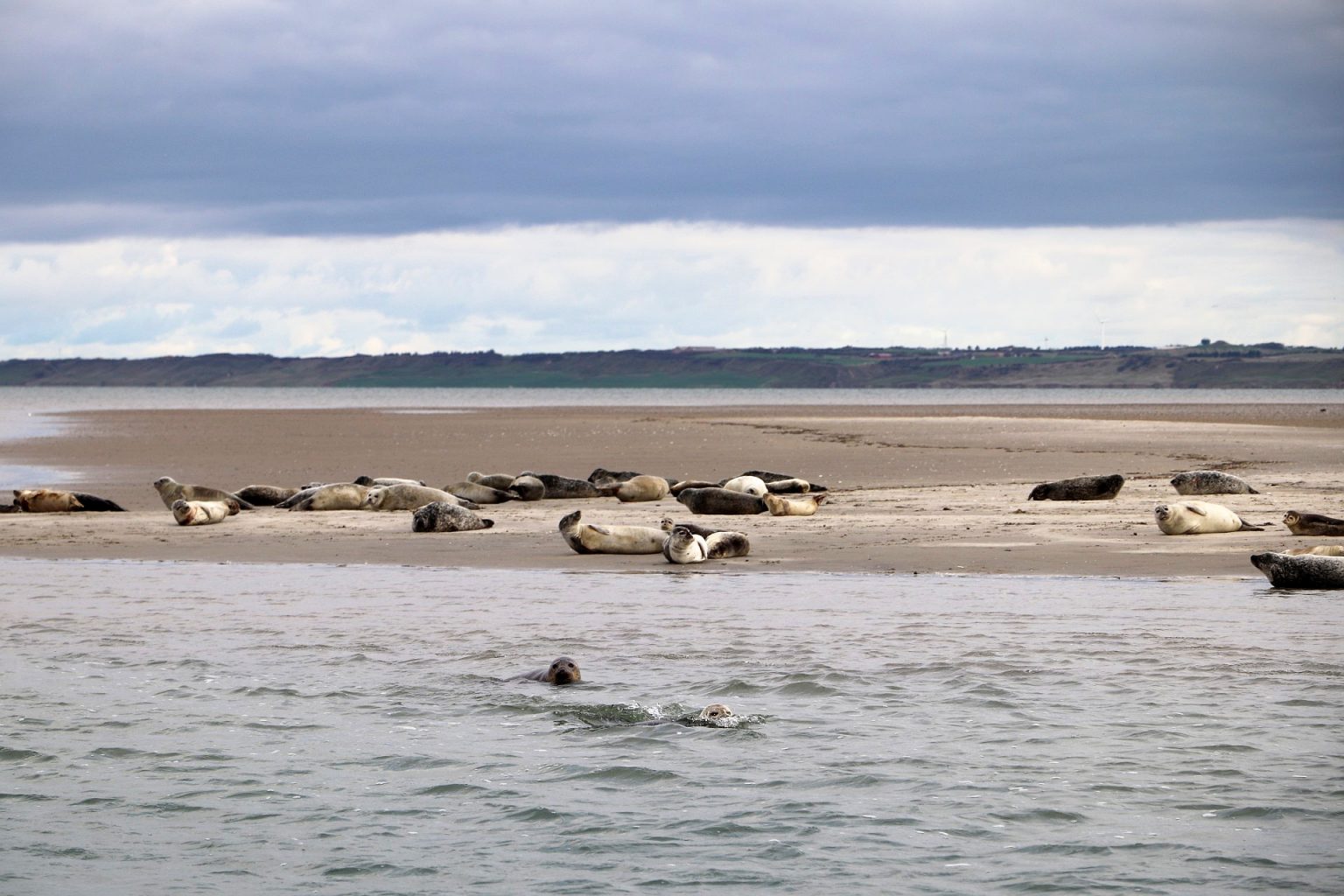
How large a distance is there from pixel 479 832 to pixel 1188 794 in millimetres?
2782

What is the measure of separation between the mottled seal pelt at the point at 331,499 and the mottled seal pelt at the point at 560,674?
1050 centimetres

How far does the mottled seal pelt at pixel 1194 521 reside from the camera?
45.5 ft

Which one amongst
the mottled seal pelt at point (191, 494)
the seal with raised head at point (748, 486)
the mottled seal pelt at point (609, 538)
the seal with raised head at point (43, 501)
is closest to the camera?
the mottled seal pelt at point (609, 538)

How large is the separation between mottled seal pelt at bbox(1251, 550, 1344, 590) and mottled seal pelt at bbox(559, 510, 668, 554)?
529 cm

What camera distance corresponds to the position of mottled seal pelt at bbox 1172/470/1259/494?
56.1 feet

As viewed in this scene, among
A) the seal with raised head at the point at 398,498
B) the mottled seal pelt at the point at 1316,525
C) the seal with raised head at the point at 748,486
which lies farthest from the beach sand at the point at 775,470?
the seal with raised head at the point at 748,486

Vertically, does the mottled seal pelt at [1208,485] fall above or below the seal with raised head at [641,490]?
above

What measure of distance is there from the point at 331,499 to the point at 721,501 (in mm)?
4994

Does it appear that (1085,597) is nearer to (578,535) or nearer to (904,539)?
(904,539)

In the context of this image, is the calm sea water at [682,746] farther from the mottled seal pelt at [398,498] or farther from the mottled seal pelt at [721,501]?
the mottled seal pelt at [398,498]

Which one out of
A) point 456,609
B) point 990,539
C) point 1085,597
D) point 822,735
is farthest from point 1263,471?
point 822,735

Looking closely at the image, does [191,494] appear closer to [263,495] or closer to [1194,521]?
[263,495]

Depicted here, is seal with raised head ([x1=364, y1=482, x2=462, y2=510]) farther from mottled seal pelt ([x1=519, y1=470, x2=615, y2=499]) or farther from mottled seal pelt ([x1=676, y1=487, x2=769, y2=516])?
mottled seal pelt ([x1=676, y1=487, x2=769, y2=516])

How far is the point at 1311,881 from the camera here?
15.8ft
